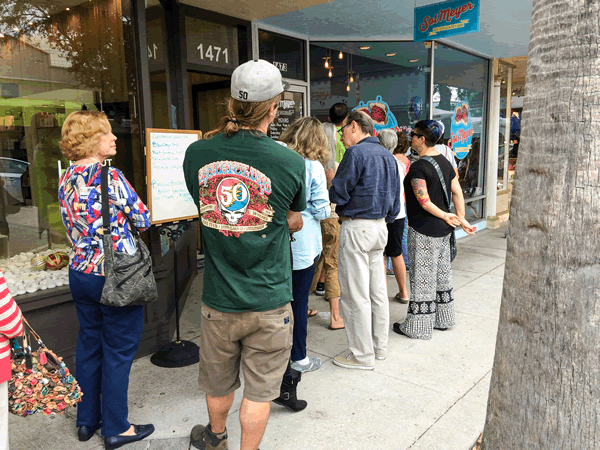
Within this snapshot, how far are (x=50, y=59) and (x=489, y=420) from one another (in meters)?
4.89

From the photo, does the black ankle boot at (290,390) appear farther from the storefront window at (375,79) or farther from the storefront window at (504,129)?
the storefront window at (504,129)

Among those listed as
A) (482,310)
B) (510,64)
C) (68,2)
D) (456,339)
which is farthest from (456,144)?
(68,2)

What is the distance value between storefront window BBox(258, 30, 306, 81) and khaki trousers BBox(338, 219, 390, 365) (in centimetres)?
384

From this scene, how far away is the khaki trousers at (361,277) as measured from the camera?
3543 mm

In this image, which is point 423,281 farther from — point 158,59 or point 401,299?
point 158,59

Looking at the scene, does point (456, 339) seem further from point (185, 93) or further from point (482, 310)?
point (185, 93)

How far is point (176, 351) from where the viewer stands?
377cm

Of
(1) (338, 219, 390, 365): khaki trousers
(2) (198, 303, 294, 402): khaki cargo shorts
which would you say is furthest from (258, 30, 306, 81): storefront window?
(2) (198, 303, 294, 402): khaki cargo shorts

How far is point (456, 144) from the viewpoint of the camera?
9430 millimetres

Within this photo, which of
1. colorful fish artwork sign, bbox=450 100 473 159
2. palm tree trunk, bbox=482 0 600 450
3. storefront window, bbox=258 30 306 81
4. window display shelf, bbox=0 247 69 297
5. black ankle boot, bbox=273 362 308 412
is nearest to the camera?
palm tree trunk, bbox=482 0 600 450

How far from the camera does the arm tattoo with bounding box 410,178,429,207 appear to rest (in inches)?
159

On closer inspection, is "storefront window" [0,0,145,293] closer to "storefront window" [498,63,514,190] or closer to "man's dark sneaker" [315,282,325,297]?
"man's dark sneaker" [315,282,325,297]

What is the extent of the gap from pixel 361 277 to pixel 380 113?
200 inches

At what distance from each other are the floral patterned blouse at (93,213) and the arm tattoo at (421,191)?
2408 mm
